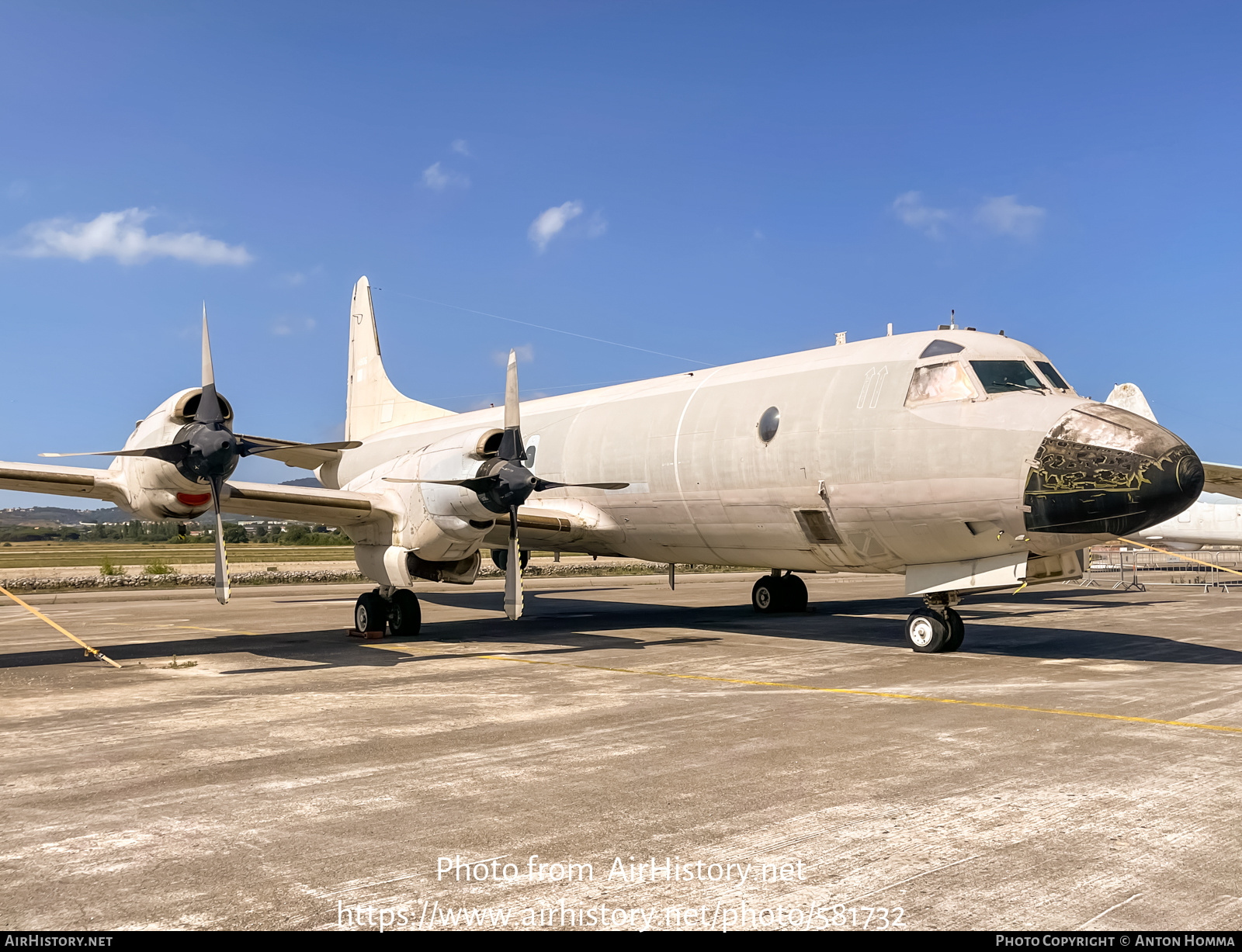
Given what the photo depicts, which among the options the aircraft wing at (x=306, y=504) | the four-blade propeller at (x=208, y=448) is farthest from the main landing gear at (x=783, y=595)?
the four-blade propeller at (x=208, y=448)

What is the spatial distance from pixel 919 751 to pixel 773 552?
299 inches

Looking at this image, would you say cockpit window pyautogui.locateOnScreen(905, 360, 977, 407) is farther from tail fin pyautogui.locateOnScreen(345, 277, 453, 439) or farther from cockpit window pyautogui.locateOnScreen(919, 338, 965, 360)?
tail fin pyautogui.locateOnScreen(345, 277, 453, 439)

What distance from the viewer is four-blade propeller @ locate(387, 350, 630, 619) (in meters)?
14.0

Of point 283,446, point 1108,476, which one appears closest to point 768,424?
point 1108,476

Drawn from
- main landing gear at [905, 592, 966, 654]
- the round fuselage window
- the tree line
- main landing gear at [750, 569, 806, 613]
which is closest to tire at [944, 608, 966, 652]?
main landing gear at [905, 592, 966, 654]

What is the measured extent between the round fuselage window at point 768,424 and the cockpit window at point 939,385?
2052 millimetres

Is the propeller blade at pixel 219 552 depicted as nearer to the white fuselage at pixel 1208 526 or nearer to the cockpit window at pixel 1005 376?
the cockpit window at pixel 1005 376

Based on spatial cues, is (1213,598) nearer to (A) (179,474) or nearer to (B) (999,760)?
(B) (999,760)

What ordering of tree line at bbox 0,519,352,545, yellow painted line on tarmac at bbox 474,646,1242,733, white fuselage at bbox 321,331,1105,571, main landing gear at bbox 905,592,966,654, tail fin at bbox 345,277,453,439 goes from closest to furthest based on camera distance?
yellow painted line on tarmac at bbox 474,646,1242,733
white fuselage at bbox 321,331,1105,571
main landing gear at bbox 905,592,966,654
tail fin at bbox 345,277,453,439
tree line at bbox 0,519,352,545

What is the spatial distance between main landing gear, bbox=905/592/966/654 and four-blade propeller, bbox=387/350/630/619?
5255 millimetres

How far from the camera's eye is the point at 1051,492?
11.4 m

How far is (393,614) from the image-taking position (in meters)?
16.7

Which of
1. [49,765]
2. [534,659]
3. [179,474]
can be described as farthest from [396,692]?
[179,474]

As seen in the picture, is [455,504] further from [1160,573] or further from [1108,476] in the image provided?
[1160,573]
